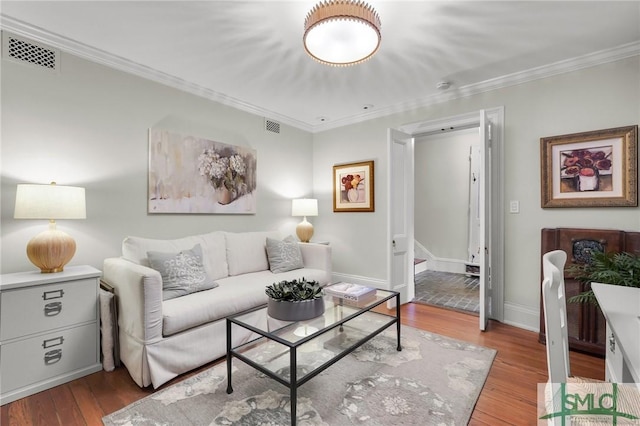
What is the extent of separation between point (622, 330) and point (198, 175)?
339cm

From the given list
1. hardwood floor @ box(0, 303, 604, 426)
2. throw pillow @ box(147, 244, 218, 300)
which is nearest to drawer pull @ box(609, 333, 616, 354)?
hardwood floor @ box(0, 303, 604, 426)

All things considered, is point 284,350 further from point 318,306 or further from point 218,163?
point 218,163

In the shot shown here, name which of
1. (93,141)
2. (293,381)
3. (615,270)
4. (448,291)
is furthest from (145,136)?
(448,291)

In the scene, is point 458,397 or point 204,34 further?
point 204,34

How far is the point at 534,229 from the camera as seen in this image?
9.52 ft

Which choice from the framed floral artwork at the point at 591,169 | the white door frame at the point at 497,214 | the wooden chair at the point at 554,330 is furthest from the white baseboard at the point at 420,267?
the wooden chair at the point at 554,330

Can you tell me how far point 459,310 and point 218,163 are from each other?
3.32 metres

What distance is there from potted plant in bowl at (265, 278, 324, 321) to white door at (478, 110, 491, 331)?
1.78 meters

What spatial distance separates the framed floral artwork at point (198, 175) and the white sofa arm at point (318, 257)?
0.92 m

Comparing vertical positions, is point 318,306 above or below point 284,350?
above

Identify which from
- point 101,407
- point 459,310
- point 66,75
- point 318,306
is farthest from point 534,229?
point 66,75

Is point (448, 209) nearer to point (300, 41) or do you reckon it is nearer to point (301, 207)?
point (301, 207)

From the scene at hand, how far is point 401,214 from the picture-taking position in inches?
146

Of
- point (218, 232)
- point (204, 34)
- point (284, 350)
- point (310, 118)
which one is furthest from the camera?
point (310, 118)
